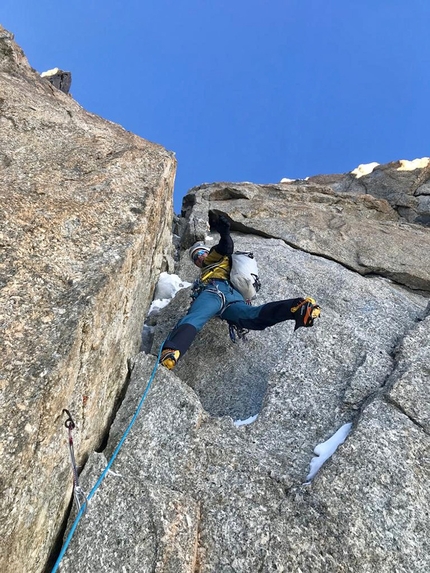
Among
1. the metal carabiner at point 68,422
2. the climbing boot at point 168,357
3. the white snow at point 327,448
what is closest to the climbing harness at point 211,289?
the climbing boot at point 168,357

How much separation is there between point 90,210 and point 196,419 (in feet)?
12.6

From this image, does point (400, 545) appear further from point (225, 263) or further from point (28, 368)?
point (225, 263)

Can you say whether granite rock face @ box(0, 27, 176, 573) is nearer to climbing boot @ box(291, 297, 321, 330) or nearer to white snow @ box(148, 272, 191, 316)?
white snow @ box(148, 272, 191, 316)

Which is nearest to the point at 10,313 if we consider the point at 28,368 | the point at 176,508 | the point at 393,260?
the point at 28,368

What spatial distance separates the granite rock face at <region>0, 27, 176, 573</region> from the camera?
4.55 m

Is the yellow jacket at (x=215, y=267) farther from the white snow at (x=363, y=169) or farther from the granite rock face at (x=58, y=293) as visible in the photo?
the white snow at (x=363, y=169)

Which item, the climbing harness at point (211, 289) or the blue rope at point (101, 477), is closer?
the blue rope at point (101, 477)

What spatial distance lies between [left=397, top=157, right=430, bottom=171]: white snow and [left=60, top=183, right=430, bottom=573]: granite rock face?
20.6 m

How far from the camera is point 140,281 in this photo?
8.55m

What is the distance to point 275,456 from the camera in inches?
248

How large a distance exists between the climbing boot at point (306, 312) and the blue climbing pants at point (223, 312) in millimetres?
99

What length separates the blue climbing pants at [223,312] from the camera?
25.2 ft

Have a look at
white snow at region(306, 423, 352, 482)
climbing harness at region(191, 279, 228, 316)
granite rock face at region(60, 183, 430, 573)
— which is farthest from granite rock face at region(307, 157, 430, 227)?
white snow at region(306, 423, 352, 482)

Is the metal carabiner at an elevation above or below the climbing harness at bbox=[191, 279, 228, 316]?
below
